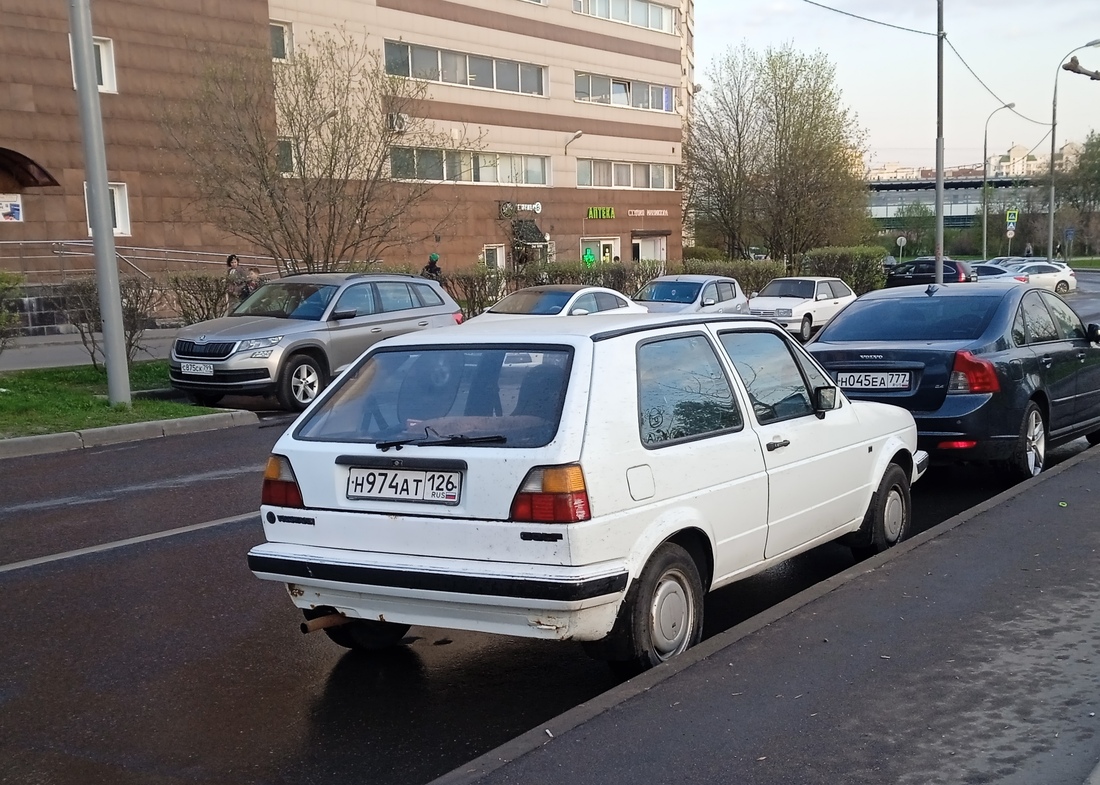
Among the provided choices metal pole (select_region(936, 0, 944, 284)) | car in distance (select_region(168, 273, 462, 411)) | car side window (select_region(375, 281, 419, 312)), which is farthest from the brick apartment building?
metal pole (select_region(936, 0, 944, 284))

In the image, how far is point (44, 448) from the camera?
38.0 ft

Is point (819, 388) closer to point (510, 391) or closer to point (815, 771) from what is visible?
point (510, 391)

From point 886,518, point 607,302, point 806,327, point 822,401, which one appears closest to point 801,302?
point 806,327

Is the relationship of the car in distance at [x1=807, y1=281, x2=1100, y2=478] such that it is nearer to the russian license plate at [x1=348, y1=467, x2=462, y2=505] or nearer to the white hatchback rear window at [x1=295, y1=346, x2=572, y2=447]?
the white hatchback rear window at [x1=295, y1=346, x2=572, y2=447]

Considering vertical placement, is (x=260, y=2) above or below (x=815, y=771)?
above

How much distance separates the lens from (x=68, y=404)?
13.5 metres

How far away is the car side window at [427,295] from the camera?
16.2 metres

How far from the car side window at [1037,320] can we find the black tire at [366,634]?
237 inches

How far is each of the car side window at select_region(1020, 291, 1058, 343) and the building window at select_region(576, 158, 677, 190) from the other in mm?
41179

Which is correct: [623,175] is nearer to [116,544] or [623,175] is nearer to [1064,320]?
[1064,320]

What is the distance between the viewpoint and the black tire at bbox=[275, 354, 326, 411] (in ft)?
46.9

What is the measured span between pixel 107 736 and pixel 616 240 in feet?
160

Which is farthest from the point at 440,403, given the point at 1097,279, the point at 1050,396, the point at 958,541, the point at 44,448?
the point at 1097,279

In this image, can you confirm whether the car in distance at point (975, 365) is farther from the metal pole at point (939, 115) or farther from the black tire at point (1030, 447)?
the metal pole at point (939, 115)
